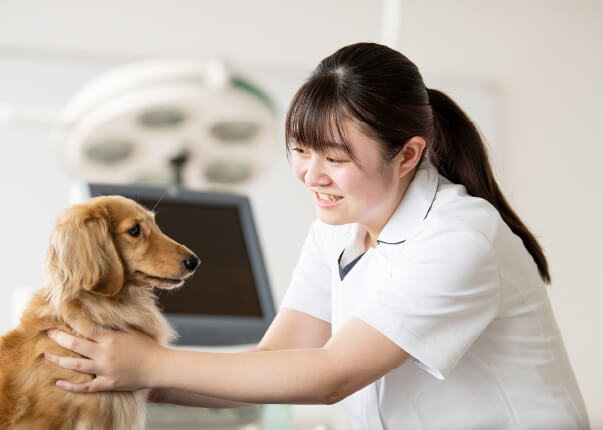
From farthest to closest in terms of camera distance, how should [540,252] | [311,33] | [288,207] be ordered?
[311,33] → [288,207] → [540,252]

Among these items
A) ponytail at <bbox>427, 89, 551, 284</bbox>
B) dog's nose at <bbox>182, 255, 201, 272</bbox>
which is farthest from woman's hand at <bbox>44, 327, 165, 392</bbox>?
ponytail at <bbox>427, 89, 551, 284</bbox>

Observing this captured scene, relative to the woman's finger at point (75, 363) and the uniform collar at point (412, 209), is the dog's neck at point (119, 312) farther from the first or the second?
the uniform collar at point (412, 209)

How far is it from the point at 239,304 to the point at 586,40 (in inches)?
119

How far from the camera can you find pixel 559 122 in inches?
148

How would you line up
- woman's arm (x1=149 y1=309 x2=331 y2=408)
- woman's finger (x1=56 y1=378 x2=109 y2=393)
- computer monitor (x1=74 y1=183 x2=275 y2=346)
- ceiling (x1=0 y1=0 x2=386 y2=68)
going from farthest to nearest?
ceiling (x1=0 y1=0 x2=386 y2=68)
computer monitor (x1=74 y1=183 x2=275 y2=346)
woman's arm (x1=149 y1=309 x2=331 y2=408)
woman's finger (x1=56 y1=378 x2=109 y2=393)

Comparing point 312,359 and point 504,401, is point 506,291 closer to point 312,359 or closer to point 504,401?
point 504,401

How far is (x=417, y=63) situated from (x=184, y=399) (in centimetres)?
286

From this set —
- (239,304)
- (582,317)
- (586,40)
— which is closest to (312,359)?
(239,304)

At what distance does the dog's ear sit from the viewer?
100cm

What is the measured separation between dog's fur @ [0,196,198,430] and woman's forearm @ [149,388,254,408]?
73 mm

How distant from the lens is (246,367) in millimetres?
998

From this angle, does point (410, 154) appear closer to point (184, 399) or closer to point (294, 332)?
point (294, 332)

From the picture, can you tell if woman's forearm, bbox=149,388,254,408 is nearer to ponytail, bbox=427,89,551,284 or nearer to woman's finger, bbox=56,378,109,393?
woman's finger, bbox=56,378,109,393

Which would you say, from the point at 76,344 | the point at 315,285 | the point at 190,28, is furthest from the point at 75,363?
the point at 190,28
